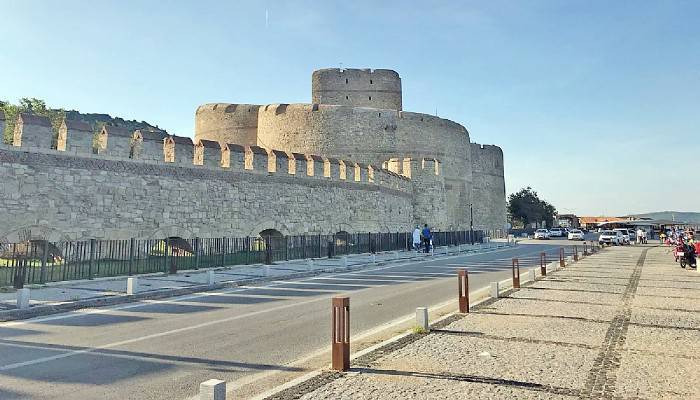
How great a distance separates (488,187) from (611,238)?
23392mm

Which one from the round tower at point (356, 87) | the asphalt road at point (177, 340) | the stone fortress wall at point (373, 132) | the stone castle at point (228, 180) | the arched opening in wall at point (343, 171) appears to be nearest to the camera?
the asphalt road at point (177, 340)

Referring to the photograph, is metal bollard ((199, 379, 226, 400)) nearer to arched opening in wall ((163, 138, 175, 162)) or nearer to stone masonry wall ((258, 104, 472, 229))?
arched opening in wall ((163, 138, 175, 162))

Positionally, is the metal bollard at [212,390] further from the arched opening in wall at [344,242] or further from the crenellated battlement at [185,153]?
the arched opening in wall at [344,242]

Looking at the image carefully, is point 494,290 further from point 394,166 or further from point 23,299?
point 394,166

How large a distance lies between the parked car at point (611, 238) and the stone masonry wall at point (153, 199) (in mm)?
24777

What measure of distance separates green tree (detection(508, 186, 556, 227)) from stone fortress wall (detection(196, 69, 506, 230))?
40996 mm

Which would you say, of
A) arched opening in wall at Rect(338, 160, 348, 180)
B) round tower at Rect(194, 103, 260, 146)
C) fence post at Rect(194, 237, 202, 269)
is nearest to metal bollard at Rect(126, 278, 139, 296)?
fence post at Rect(194, 237, 202, 269)

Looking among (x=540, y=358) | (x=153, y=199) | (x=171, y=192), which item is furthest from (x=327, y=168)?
(x=540, y=358)

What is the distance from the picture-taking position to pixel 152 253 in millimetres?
16750

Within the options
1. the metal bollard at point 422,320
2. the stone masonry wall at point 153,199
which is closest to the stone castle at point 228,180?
the stone masonry wall at point 153,199

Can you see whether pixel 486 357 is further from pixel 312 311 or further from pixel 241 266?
pixel 241 266

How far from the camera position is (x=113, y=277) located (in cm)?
1377

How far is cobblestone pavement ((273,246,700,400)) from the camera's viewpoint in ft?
13.7

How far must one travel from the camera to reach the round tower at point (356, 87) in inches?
2010
